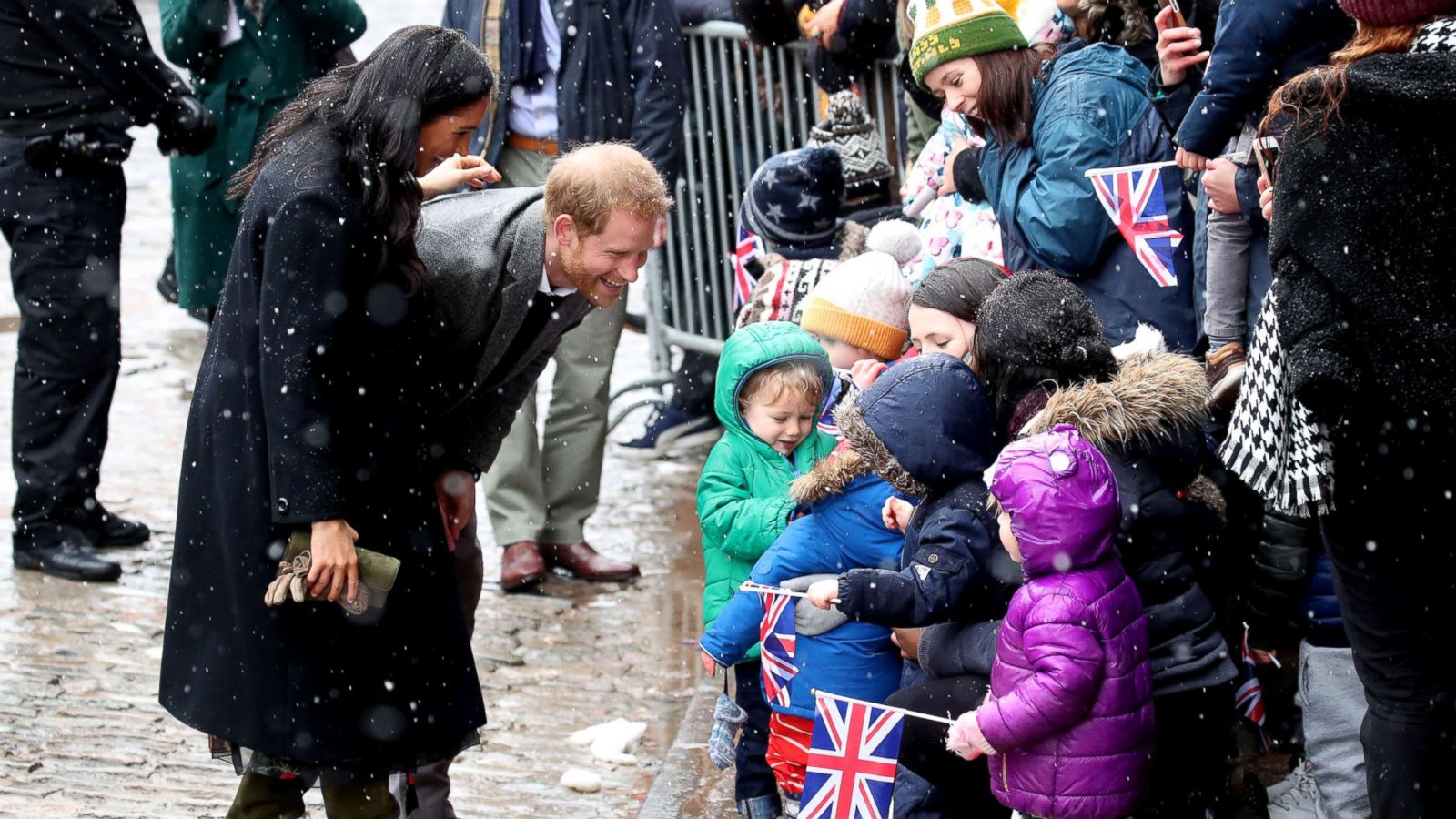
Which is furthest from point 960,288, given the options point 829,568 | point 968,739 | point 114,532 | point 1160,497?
point 114,532

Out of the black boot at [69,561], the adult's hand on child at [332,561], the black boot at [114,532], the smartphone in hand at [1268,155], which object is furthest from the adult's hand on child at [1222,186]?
the black boot at [114,532]

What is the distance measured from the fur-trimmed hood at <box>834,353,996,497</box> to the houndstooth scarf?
0.54 m

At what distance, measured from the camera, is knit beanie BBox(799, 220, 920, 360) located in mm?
5004

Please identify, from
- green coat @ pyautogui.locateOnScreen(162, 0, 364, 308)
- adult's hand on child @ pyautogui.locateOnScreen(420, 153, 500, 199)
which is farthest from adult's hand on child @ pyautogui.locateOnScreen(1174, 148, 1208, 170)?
green coat @ pyautogui.locateOnScreen(162, 0, 364, 308)

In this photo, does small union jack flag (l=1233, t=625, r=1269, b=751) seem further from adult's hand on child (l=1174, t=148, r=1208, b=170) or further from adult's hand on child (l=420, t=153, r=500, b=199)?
adult's hand on child (l=420, t=153, r=500, b=199)

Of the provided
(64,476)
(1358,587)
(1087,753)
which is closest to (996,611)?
(1087,753)

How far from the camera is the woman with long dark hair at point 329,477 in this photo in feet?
11.7

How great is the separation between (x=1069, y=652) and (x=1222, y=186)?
4.63 feet

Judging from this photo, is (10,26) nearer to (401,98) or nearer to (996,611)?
(401,98)

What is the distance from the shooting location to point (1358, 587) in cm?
336

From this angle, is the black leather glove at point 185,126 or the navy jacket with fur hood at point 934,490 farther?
the black leather glove at point 185,126

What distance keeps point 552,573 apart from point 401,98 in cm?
325

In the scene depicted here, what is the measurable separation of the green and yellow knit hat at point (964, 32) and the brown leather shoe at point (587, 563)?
2.51 metres

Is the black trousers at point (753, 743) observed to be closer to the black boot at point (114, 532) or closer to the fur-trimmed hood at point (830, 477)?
the fur-trimmed hood at point (830, 477)
